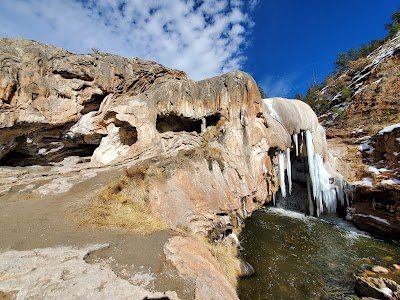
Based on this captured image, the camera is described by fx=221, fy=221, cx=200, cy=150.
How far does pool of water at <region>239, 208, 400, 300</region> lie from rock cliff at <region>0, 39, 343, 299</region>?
1.99m

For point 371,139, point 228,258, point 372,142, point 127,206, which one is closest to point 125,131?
point 127,206

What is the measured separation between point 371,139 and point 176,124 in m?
16.9

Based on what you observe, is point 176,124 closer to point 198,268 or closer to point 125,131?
point 125,131

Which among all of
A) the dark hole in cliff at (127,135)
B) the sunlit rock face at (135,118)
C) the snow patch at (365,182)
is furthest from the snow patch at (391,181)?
the dark hole in cliff at (127,135)

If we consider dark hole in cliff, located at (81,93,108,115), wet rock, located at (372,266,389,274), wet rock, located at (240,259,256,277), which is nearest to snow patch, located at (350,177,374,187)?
wet rock, located at (372,266,389,274)

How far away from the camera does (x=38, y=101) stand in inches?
519

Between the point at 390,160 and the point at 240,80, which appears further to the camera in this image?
the point at 390,160

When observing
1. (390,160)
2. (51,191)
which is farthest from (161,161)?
(390,160)

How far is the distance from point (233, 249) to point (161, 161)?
504 centimetres

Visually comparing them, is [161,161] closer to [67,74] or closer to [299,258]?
[299,258]

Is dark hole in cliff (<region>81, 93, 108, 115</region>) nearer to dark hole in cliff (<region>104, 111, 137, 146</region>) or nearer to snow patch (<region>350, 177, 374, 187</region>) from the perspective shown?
dark hole in cliff (<region>104, 111, 137, 146</region>)

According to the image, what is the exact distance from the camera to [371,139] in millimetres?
19172

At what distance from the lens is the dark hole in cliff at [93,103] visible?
14930mm

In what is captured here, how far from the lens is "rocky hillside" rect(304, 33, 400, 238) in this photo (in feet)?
48.9
